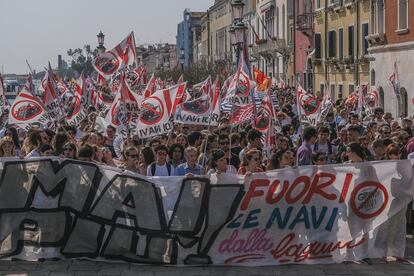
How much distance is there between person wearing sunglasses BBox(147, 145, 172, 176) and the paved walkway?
1870 millimetres

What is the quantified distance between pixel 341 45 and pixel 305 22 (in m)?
7.25

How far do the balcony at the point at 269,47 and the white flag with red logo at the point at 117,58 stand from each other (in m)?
35.7

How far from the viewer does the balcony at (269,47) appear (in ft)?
211

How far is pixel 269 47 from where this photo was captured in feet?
225

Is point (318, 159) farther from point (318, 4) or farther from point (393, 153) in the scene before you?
point (318, 4)

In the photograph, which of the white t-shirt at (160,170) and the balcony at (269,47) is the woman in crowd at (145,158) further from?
the balcony at (269,47)

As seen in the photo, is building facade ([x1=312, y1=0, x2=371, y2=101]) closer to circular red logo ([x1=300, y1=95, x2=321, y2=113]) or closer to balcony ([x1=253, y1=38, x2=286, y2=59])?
balcony ([x1=253, y1=38, x2=286, y2=59])

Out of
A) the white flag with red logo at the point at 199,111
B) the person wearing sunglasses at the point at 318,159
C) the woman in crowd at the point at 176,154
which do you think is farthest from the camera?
the white flag with red logo at the point at 199,111

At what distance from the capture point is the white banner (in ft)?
37.5

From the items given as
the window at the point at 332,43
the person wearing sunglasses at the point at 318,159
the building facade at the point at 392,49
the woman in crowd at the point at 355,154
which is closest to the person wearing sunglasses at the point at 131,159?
the person wearing sunglasses at the point at 318,159

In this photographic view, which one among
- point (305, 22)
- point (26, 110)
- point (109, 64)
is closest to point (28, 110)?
point (26, 110)

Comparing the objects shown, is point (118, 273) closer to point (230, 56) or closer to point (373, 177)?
point (373, 177)

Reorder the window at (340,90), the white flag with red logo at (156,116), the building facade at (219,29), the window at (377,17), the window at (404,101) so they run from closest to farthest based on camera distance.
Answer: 1. the white flag with red logo at (156,116)
2. the window at (404,101)
3. the window at (377,17)
4. the window at (340,90)
5. the building facade at (219,29)

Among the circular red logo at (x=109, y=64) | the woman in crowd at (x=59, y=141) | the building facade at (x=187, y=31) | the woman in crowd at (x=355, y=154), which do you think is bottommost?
the woman in crowd at (x=355, y=154)
